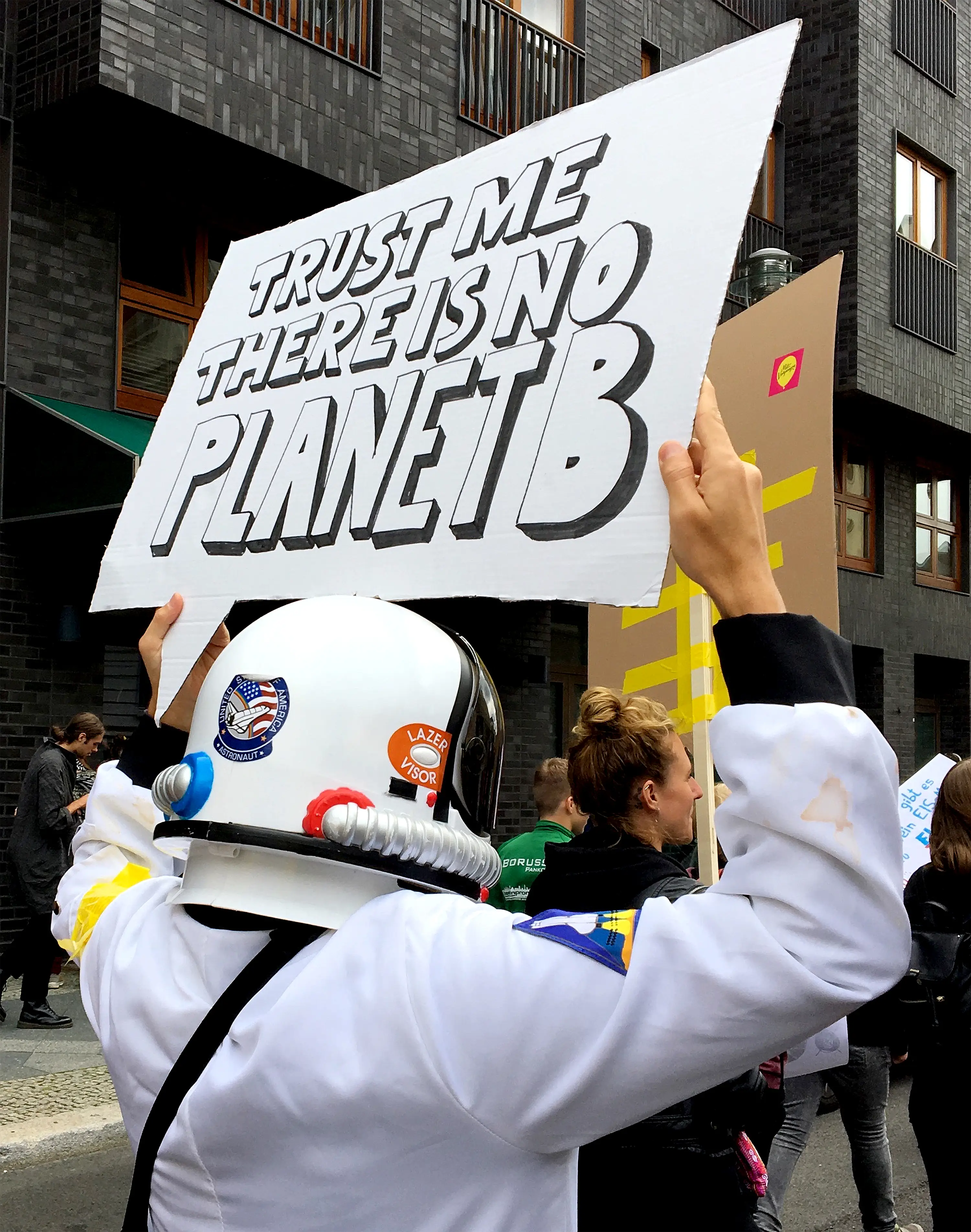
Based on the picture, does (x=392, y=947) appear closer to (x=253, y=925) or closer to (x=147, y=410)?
(x=253, y=925)

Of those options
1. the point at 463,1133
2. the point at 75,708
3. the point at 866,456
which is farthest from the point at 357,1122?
the point at 866,456

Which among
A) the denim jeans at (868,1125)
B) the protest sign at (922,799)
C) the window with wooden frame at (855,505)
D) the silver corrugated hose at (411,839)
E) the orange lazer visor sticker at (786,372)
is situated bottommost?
the denim jeans at (868,1125)

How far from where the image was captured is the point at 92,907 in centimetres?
182

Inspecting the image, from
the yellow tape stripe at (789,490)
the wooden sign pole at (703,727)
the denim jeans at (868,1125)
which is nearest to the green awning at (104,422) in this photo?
the yellow tape stripe at (789,490)

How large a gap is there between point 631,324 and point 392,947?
90 centimetres

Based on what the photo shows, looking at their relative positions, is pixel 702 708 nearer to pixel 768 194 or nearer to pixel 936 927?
pixel 936 927

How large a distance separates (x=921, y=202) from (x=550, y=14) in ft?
21.8

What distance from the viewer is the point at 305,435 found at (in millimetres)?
2197

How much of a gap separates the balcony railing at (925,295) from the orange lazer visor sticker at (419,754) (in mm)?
15626

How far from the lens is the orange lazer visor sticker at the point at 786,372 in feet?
10.8

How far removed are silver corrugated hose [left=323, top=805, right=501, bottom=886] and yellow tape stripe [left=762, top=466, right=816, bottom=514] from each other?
1.99 metres

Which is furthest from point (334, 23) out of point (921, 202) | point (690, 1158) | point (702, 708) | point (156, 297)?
point (690, 1158)

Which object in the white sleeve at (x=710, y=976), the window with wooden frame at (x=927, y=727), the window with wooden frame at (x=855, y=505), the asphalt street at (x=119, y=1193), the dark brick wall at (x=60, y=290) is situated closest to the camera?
the white sleeve at (x=710, y=976)

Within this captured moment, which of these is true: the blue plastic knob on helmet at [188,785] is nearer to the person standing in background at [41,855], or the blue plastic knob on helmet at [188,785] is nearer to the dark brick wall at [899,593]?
the person standing in background at [41,855]
